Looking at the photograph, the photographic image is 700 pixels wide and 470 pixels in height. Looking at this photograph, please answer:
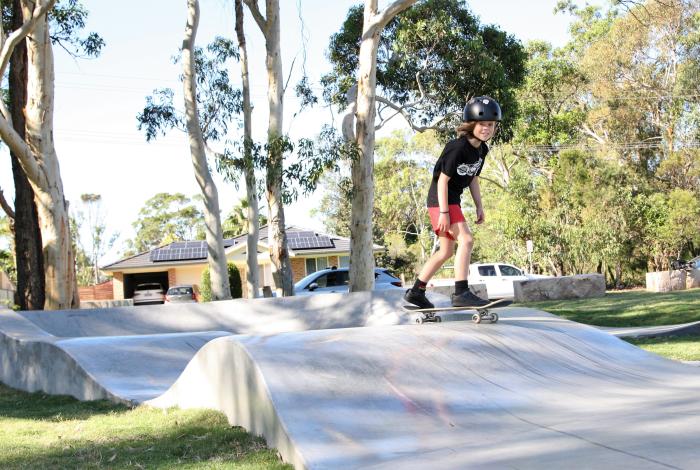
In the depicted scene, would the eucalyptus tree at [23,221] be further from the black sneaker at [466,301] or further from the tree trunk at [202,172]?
the black sneaker at [466,301]

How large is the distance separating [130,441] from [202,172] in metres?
17.0

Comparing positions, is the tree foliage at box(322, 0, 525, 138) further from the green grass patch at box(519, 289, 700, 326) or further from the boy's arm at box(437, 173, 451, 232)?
the boy's arm at box(437, 173, 451, 232)

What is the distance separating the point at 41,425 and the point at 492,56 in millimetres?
19918

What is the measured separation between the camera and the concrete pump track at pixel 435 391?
3949 mm

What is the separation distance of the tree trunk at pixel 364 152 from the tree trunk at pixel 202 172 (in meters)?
5.69

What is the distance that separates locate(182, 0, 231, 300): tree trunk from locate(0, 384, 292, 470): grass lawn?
15119 millimetres

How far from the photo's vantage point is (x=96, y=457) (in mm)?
5133

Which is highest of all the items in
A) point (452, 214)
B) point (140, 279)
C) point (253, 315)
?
point (140, 279)

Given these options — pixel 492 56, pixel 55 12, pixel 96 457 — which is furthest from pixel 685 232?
pixel 96 457

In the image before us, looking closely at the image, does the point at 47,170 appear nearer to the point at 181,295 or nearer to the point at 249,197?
the point at 249,197

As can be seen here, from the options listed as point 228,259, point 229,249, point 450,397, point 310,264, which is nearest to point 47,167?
point 450,397

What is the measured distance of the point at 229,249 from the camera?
5003cm

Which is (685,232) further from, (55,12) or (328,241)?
(55,12)

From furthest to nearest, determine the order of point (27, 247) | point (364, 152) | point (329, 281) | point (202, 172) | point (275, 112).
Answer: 1. point (329, 281)
2. point (202, 172)
3. point (275, 112)
4. point (27, 247)
5. point (364, 152)
